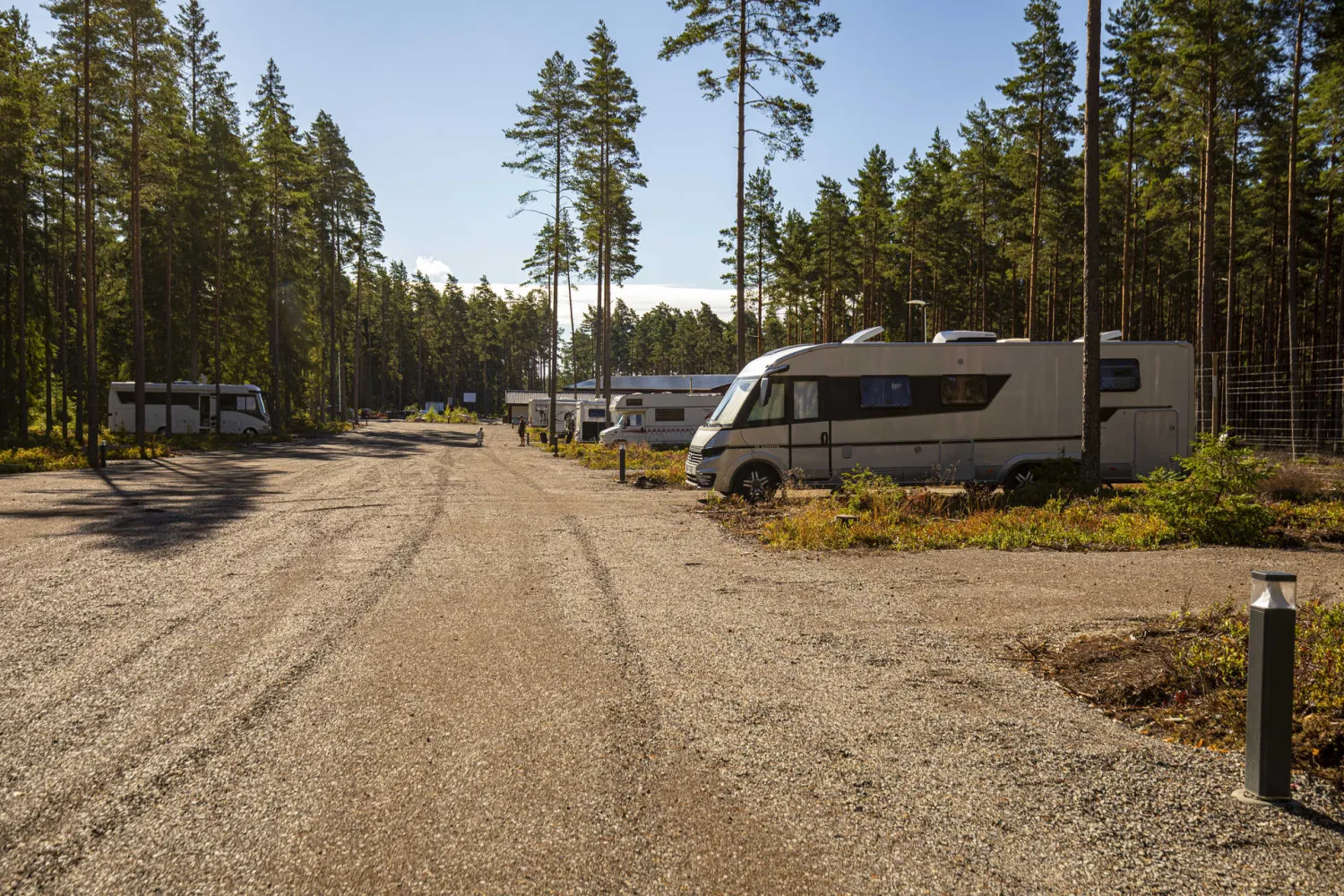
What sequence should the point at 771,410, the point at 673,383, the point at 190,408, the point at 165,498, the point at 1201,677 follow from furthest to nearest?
1. the point at 673,383
2. the point at 190,408
3. the point at 165,498
4. the point at 771,410
5. the point at 1201,677

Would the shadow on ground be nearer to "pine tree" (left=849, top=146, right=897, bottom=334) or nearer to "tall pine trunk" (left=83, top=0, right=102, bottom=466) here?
"tall pine trunk" (left=83, top=0, right=102, bottom=466)

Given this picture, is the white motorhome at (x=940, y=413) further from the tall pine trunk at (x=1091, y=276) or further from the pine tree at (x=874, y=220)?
the pine tree at (x=874, y=220)

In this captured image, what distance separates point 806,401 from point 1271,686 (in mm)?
11743

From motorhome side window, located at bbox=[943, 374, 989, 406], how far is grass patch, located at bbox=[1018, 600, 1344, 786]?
9.17m

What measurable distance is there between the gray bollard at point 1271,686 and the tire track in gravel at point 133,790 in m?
4.71

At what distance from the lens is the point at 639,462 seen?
88.8ft

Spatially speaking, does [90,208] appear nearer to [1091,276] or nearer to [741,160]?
[741,160]

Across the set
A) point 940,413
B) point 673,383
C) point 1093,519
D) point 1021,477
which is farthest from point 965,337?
point 673,383

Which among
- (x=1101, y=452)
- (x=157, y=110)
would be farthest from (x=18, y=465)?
(x=1101, y=452)

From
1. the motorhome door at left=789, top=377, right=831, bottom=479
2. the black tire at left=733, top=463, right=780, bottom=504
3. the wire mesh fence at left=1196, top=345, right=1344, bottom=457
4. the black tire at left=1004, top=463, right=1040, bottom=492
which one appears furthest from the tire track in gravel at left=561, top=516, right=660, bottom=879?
the wire mesh fence at left=1196, top=345, right=1344, bottom=457

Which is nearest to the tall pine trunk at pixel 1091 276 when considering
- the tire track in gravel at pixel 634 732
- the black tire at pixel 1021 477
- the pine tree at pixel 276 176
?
the black tire at pixel 1021 477

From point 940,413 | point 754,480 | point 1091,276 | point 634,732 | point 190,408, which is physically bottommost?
point 634,732

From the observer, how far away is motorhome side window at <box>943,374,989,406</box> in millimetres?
15078

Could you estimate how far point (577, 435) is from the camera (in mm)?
43188
